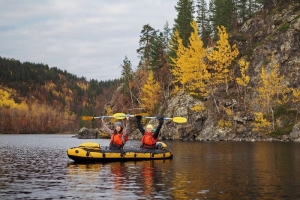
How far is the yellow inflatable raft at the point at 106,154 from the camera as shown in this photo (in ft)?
107

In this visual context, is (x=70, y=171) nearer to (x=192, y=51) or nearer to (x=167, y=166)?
(x=167, y=166)

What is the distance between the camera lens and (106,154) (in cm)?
3322

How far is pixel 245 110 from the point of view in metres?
72.5

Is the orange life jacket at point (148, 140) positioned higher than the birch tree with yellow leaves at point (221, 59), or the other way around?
the birch tree with yellow leaves at point (221, 59)

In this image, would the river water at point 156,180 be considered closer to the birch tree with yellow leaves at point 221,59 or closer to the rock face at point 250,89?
the rock face at point 250,89

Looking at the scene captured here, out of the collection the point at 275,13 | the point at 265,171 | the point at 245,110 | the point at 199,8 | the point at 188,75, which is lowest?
the point at 265,171

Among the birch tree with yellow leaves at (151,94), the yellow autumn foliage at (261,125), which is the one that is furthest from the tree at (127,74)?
the yellow autumn foliage at (261,125)

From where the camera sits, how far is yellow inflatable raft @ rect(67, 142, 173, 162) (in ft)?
107

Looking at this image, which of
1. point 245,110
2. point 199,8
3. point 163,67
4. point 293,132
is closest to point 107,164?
point 293,132

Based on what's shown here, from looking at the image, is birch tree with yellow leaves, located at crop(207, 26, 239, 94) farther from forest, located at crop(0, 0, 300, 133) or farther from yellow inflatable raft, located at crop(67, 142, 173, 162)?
yellow inflatable raft, located at crop(67, 142, 173, 162)

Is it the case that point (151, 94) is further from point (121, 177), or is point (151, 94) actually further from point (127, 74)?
point (121, 177)

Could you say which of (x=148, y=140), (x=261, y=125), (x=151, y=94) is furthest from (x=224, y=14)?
(x=148, y=140)

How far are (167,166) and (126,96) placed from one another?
7705cm

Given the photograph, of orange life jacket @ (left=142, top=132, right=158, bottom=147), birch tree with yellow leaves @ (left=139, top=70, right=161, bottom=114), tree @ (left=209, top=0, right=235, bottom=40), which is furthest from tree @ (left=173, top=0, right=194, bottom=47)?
orange life jacket @ (left=142, top=132, right=158, bottom=147)
